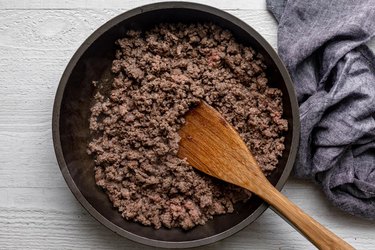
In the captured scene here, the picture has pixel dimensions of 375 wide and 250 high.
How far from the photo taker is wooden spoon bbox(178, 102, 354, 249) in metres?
1.22

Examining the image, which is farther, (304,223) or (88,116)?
(88,116)

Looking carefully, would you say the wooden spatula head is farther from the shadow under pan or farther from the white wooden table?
the white wooden table

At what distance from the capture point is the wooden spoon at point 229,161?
48.1 inches

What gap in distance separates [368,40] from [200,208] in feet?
1.93

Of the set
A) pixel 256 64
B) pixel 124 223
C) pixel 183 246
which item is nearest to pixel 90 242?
pixel 124 223

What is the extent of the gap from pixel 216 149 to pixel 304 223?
0.87 ft

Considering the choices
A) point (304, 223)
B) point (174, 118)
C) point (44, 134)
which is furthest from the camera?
point (44, 134)

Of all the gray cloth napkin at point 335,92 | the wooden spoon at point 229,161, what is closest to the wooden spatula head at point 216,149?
the wooden spoon at point 229,161

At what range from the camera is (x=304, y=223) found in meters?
1.22

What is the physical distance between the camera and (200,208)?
4.50ft

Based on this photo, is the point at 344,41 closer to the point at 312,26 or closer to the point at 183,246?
the point at 312,26

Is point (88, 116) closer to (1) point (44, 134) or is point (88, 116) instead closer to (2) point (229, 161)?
(1) point (44, 134)

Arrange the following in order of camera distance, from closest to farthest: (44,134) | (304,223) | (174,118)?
(304,223), (174,118), (44,134)

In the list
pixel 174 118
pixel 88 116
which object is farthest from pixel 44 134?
pixel 174 118
